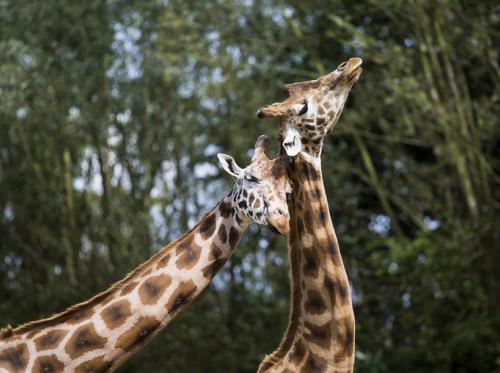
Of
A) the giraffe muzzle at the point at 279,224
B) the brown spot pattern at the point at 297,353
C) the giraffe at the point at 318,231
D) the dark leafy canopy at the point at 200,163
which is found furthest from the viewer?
the dark leafy canopy at the point at 200,163

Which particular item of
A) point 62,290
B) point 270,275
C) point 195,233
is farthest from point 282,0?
point 195,233

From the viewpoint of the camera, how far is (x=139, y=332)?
4.75 meters

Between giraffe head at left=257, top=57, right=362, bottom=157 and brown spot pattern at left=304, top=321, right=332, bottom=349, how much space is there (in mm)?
739

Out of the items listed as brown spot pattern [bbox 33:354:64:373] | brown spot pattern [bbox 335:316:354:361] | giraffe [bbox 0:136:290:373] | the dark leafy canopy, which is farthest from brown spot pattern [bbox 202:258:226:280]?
the dark leafy canopy

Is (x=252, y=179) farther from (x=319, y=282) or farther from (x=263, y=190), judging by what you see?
(x=319, y=282)

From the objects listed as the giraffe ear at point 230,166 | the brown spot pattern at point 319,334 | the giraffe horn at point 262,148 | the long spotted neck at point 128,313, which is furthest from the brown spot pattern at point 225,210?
the brown spot pattern at point 319,334

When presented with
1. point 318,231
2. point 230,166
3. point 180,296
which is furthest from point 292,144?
point 180,296

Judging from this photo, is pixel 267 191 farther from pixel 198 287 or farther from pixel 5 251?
pixel 5 251

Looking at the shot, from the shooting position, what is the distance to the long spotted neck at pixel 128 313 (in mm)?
4730

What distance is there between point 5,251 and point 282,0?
15.5 ft

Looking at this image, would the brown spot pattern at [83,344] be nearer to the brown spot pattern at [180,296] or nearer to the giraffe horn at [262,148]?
the brown spot pattern at [180,296]

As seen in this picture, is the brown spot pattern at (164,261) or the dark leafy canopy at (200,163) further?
the dark leafy canopy at (200,163)

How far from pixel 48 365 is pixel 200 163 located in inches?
395

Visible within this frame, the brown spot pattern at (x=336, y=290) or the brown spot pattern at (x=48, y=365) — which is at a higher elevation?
the brown spot pattern at (x=336, y=290)
